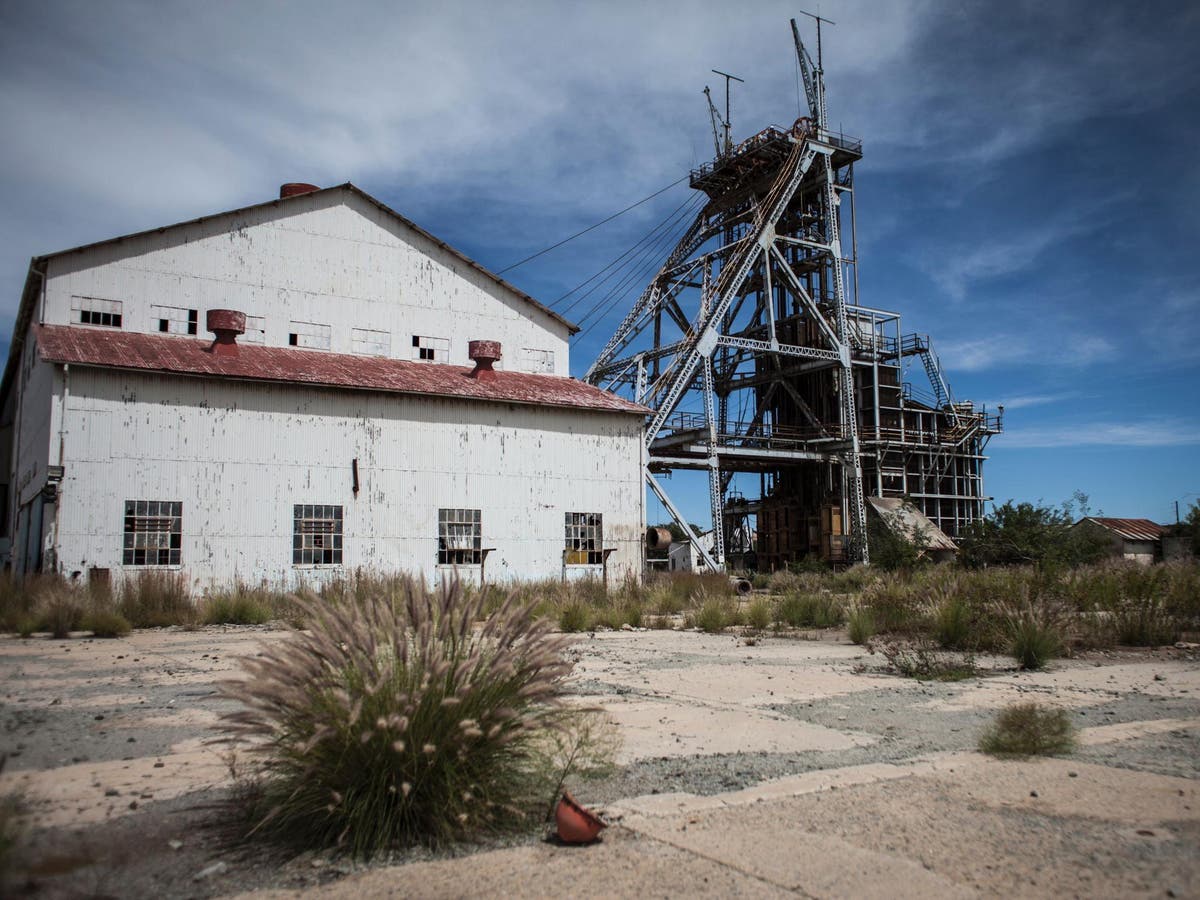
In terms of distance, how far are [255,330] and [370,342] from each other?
2.85 meters

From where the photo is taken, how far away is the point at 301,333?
893 inches

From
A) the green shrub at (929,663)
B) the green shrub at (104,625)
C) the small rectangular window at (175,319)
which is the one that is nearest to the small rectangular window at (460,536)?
the small rectangular window at (175,319)

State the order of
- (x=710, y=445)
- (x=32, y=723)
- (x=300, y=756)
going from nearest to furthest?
(x=300, y=756) < (x=32, y=723) < (x=710, y=445)

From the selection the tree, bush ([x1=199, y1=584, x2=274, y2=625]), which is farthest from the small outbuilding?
bush ([x1=199, y1=584, x2=274, y2=625])

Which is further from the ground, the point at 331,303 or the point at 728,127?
the point at 728,127

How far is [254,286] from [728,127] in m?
25.9

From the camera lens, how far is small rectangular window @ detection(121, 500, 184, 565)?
1792 cm

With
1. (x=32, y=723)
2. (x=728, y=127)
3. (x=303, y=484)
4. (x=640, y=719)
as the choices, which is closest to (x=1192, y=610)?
(x=640, y=719)

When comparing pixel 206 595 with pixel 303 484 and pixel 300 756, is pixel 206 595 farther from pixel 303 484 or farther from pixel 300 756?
pixel 300 756

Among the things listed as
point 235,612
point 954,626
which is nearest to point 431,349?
point 235,612

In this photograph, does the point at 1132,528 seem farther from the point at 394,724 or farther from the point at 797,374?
the point at 394,724

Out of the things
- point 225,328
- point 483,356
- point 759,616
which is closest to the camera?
point 759,616

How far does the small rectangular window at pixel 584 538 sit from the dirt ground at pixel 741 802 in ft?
48.1

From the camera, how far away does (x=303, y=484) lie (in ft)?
64.9
